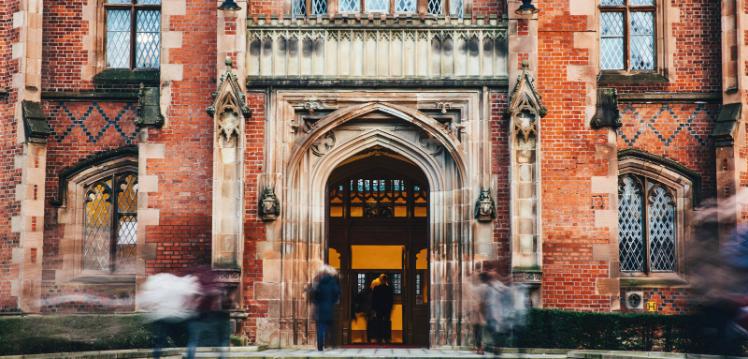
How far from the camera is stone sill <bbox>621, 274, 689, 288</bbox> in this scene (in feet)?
68.2

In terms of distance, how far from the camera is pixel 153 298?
1414cm

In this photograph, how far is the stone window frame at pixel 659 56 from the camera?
21406mm

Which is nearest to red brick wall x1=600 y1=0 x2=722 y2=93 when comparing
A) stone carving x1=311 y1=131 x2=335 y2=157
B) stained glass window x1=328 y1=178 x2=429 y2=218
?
stained glass window x1=328 y1=178 x2=429 y2=218

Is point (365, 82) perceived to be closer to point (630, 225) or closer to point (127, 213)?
point (127, 213)

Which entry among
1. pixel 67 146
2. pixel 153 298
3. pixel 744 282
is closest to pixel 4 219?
pixel 67 146

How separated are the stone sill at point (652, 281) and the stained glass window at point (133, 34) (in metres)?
9.77

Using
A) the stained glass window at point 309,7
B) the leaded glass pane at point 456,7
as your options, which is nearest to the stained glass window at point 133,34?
the stained glass window at point 309,7

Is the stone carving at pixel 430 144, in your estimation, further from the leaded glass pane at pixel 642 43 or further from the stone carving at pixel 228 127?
the leaded glass pane at pixel 642 43

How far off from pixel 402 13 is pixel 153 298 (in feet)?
27.2

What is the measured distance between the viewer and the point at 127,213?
2138cm

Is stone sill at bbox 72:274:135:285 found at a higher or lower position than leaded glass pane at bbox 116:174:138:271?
lower

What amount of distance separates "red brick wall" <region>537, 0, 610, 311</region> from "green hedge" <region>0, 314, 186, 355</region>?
6.53 meters

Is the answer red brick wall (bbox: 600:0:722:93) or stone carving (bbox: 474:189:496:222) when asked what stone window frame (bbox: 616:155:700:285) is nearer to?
red brick wall (bbox: 600:0:722:93)

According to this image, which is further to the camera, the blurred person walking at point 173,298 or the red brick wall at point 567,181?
the red brick wall at point 567,181
